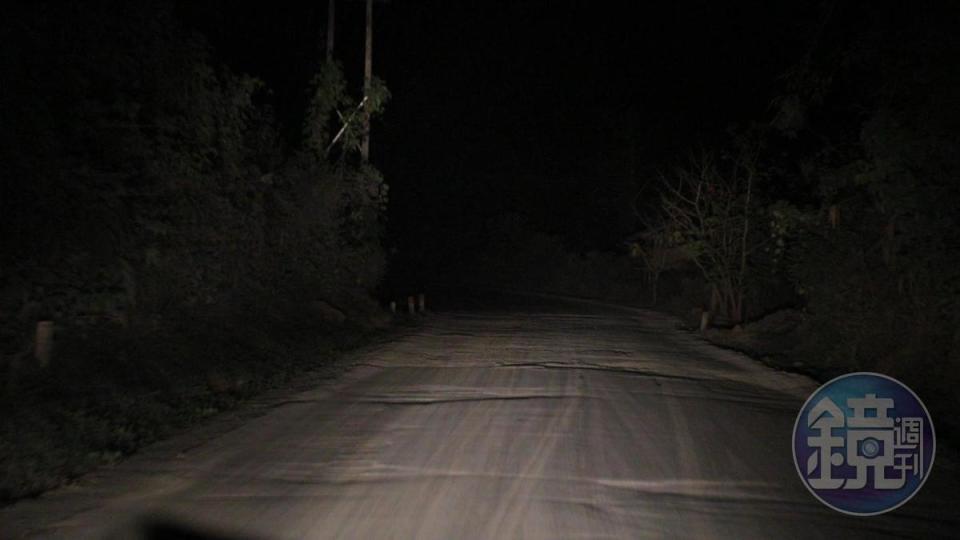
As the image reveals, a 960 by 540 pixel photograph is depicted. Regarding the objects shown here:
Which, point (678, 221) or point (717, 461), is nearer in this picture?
point (717, 461)

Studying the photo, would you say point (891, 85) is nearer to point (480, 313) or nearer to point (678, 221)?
point (678, 221)

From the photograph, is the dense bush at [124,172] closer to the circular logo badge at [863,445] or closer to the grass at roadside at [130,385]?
the grass at roadside at [130,385]

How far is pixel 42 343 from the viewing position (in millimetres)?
9703

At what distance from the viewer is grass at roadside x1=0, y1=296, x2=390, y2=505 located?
7461mm

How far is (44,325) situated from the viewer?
972 centimetres

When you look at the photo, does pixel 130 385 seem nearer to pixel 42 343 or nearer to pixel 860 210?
pixel 42 343

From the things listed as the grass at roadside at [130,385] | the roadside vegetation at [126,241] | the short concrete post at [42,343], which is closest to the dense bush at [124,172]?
the roadside vegetation at [126,241]

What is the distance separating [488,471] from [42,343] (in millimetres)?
6344

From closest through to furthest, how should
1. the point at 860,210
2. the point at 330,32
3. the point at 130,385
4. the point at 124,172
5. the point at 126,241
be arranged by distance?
the point at 130,385
the point at 124,172
the point at 126,241
the point at 860,210
the point at 330,32

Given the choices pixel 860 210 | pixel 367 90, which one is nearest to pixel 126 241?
pixel 367 90

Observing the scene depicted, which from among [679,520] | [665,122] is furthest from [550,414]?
[665,122]

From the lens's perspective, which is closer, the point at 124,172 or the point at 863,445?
the point at 863,445

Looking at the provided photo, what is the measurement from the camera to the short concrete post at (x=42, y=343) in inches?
381

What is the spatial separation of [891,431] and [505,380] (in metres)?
6.11
